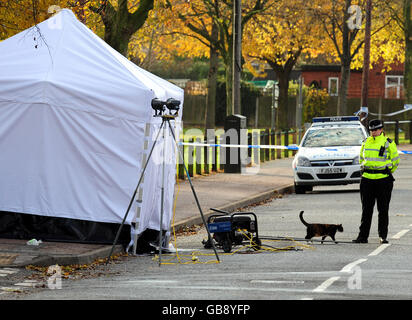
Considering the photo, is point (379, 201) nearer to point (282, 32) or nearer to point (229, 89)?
point (229, 89)

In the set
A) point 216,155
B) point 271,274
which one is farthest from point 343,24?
point 271,274

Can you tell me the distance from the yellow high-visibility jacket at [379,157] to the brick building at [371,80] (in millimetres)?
50900

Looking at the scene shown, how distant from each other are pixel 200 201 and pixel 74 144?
19.8 feet

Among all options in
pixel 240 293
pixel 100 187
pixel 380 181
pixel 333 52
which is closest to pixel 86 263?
pixel 100 187

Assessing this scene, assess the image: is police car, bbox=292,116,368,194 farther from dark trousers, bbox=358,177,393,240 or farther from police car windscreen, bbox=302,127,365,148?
dark trousers, bbox=358,177,393,240

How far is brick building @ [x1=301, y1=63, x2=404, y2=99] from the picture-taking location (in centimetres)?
6500

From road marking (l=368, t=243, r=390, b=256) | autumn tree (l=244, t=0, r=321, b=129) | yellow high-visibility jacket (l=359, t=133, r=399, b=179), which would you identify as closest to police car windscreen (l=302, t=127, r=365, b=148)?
yellow high-visibility jacket (l=359, t=133, r=399, b=179)

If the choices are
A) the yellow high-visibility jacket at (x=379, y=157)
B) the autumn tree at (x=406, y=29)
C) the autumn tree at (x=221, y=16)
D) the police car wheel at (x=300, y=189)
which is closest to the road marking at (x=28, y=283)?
the yellow high-visibility jacket at (x=379, y=157)

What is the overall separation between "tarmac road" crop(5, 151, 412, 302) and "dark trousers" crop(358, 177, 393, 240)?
0.22m

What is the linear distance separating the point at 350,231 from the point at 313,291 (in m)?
5.92

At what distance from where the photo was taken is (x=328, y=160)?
2209 centimetres

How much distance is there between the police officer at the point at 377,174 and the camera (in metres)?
13.9

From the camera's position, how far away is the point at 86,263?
1188 cm
